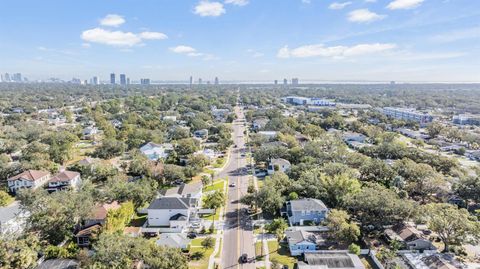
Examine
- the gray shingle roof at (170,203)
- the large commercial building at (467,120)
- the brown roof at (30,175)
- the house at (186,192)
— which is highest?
the large commercial building at (467,120)

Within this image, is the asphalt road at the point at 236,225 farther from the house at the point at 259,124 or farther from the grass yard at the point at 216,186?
the house at the point at 259,124

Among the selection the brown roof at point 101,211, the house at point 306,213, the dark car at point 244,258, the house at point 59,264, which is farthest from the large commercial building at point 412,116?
the house at point 59,264

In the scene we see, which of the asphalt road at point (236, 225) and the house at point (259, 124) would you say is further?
the house at point (259, 124)

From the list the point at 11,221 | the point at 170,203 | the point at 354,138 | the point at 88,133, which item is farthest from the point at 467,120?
the point at 11,221

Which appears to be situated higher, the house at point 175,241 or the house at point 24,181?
the house at point 24,181

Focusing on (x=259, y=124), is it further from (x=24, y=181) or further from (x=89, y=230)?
(x=89, y=230)

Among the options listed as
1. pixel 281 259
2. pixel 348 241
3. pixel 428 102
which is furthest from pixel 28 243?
pixel 428 102

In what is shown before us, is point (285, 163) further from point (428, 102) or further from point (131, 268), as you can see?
point (428, 102)
